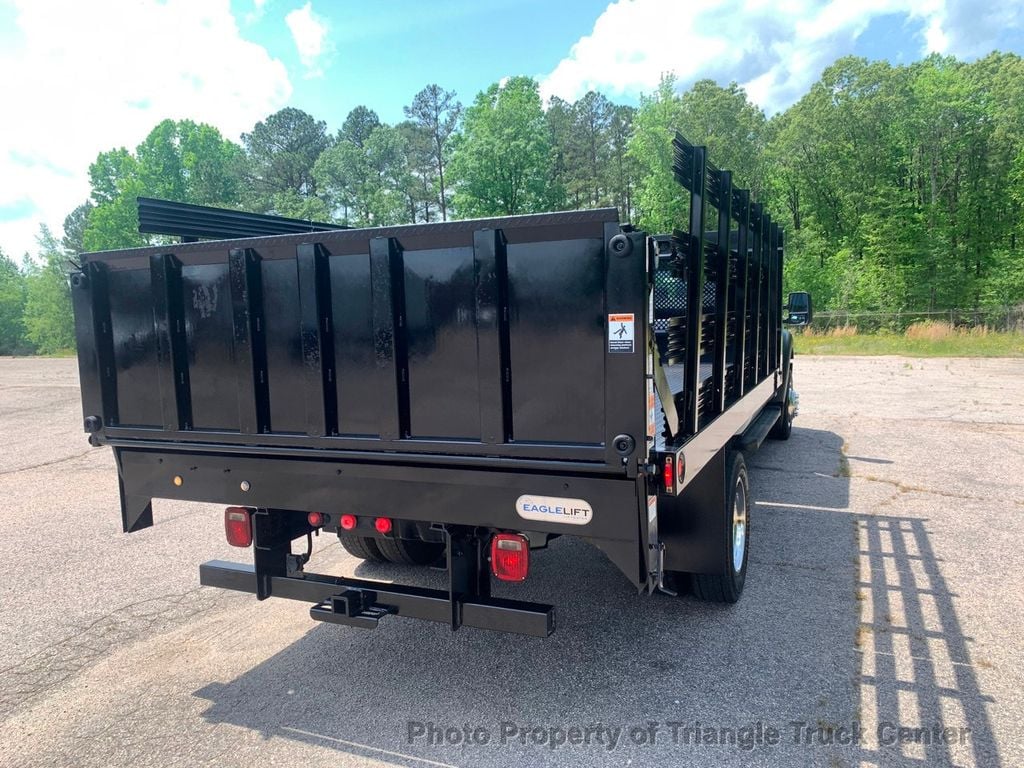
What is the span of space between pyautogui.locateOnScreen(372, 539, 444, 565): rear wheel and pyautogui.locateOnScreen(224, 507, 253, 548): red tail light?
1.17 meters

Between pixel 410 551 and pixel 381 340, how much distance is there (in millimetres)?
2156

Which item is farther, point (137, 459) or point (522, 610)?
point (137, 459)

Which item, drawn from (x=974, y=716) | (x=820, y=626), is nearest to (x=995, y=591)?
(x=820, y=626)

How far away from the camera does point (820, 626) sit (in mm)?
3947

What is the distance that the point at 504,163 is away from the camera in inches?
1724

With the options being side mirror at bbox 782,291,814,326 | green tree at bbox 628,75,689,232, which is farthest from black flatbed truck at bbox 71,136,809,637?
green tree at bbox 628,75,689,232

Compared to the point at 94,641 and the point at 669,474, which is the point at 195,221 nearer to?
the point at 94,641

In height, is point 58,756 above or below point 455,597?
below

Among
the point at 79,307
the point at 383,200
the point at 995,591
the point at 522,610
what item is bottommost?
the point at 995,591

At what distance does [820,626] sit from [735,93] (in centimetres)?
4579

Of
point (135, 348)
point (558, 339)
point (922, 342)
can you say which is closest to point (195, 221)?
point (135, 348)

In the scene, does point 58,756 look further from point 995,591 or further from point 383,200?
point 383,200

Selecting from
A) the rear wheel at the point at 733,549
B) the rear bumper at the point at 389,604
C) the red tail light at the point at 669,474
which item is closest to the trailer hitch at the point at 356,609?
the rear bumper at the point at 389,604

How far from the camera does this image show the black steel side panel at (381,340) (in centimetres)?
262
